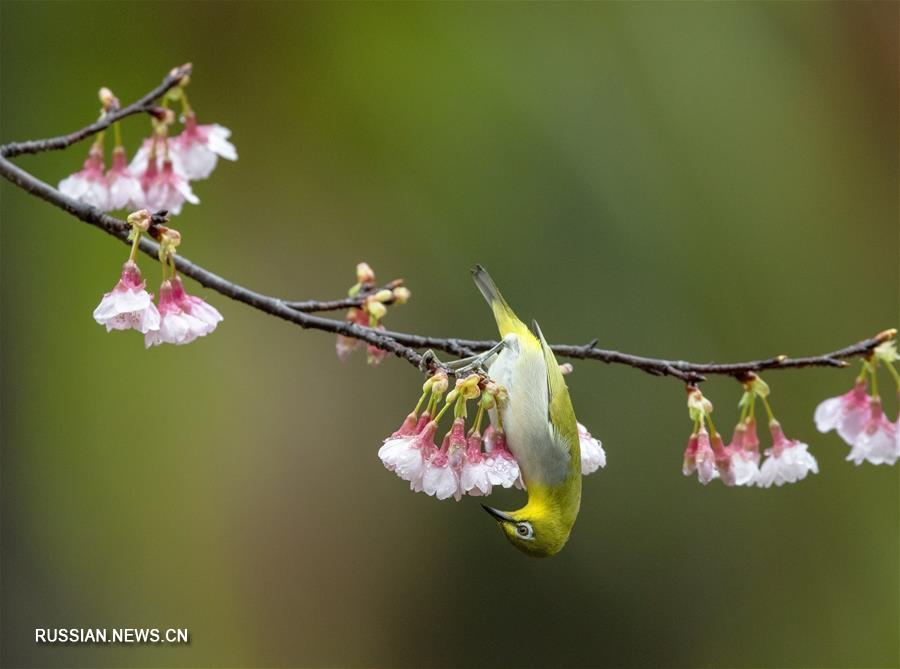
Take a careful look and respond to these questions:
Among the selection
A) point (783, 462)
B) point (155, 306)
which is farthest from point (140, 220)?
point (783, 462)

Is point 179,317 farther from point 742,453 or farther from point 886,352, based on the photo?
point 886,352

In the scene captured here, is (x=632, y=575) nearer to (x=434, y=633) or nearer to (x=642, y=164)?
(x=434, y=633)

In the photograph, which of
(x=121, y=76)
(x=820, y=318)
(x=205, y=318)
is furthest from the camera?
(x=820, y=318)

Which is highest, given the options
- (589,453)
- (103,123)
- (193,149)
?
(193,149)

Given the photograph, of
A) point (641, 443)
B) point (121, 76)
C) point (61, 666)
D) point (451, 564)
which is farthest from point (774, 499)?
point (121, 76)

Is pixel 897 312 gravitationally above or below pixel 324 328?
above

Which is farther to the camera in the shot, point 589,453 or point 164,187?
point 164,187

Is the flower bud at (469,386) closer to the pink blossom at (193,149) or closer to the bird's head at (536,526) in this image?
the bird's head at (536,526)
